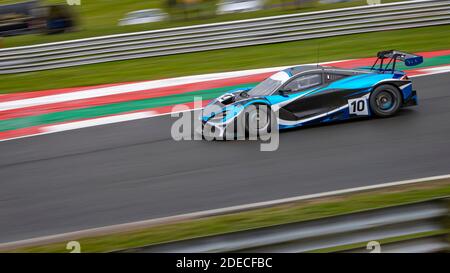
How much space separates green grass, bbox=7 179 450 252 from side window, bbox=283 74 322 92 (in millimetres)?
3325

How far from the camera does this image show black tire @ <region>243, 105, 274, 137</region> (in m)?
10.1

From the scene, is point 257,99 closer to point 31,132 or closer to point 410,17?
point 31,132

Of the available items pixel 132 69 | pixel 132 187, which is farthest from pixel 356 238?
pixel 132 69

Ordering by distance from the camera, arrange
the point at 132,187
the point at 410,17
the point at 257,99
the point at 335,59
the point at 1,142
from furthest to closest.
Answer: the point at 410,17 → the point at 335,59 → the point at 1,142 → the point at 257,99 → the point at 132,187

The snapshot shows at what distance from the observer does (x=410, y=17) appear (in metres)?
17.5

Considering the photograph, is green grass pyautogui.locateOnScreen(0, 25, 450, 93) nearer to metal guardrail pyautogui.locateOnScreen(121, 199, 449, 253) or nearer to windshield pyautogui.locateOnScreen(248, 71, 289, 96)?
windshield pyautogui.locateOnScreen(248, 71, 289, 96)

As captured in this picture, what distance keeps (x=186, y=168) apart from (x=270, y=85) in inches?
89.2

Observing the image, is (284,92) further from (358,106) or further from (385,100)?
(385,100)

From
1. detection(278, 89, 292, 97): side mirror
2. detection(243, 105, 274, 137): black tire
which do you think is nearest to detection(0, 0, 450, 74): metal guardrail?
detection(278, 89, 292, 97): side mirror

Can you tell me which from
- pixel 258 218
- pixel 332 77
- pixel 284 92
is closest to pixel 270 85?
pixel 284 92

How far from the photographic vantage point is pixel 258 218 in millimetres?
6762
